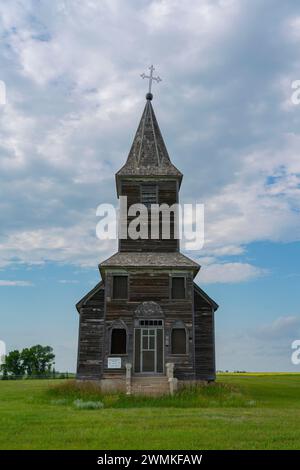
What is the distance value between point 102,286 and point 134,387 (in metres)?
7.37

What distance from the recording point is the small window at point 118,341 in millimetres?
26859

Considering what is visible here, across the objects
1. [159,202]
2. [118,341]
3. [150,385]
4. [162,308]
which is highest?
[159,202]

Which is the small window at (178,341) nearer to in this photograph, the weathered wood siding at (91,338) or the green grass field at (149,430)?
the weathered wood siding at (91,338)

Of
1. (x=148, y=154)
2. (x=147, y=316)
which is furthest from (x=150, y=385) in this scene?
(x=148, y=154)

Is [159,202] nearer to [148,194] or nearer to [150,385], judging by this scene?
[148,194]

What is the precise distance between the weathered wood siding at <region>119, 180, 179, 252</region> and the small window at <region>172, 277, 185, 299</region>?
263 cm

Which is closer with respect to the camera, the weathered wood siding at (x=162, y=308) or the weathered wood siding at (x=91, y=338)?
the weathered wood siding at (x=162, y=308)

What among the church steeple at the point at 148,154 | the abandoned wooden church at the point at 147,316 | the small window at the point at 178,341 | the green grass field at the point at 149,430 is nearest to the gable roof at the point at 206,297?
the abandoned wooden church at the point at 147,316

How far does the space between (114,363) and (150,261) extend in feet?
20.2

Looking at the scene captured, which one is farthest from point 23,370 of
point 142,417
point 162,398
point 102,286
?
point 142,417

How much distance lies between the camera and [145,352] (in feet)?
87.9

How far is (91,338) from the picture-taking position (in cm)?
2942

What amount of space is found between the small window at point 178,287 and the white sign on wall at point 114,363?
474cm
